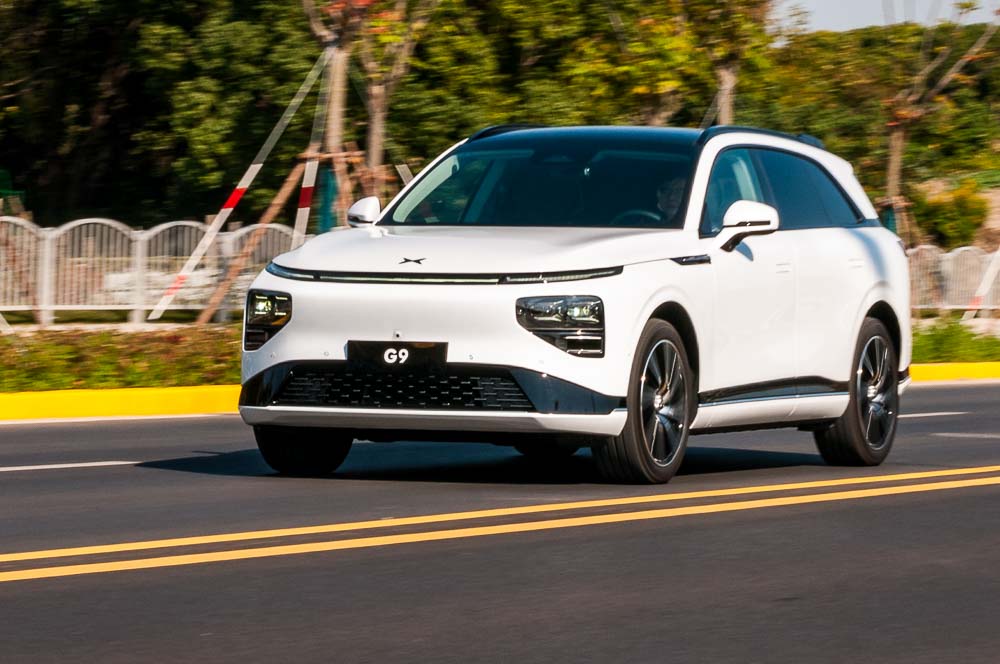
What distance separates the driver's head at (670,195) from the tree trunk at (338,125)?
38.0 feet

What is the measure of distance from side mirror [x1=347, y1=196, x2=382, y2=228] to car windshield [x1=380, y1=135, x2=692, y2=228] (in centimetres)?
14

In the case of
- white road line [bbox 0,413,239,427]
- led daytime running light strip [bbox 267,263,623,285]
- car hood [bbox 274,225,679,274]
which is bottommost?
white road line [bbox 0,413,239,427]

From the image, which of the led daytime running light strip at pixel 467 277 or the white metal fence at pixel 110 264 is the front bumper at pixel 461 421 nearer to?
the led daytime running light strip at pixel 467 277

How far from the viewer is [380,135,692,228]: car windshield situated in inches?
368

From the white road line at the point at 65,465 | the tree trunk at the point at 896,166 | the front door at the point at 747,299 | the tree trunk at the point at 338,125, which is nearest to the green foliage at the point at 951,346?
the tree trunk at the point at 896,166

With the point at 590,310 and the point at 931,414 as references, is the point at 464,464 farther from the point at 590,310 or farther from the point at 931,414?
the point at 931,414

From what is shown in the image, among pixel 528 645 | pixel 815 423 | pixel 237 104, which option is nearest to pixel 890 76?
pixel 237 104

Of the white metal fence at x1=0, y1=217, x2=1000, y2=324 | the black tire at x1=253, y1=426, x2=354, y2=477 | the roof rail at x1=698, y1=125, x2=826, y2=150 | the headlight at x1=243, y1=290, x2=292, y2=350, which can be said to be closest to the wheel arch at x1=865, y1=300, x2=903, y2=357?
the roof rail at x1=698, y1=125, x2=826, y2=150

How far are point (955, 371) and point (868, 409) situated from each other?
38.4ft

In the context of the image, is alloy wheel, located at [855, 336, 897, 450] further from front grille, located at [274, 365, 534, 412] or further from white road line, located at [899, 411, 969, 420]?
white road line, located at [899, 411, 969, 420]

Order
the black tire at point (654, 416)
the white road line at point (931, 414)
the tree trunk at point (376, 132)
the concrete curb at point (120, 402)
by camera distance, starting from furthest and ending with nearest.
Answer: the tree trunk at point (376, 132), the white road line at point (931, 414), the concrete curb at point (120, 402), the black tire at point (654, 416)

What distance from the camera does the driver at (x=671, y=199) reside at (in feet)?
30.2

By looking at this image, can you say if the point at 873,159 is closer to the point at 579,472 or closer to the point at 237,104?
the point at 237,104

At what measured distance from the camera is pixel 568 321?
8305mm
